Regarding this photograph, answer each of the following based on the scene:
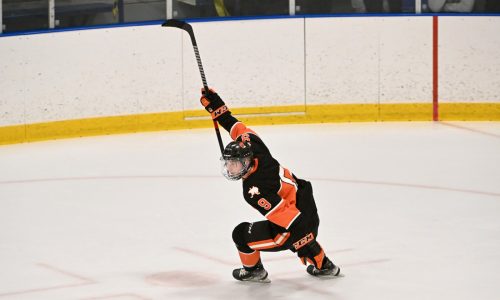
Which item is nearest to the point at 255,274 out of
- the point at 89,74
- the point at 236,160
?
the point at 236,160

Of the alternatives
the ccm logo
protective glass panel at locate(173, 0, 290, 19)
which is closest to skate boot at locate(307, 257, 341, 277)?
the ccm logo

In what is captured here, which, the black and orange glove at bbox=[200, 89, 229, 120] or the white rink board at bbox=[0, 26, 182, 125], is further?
the white rink board at bbox=[0, 26, 182, 125]

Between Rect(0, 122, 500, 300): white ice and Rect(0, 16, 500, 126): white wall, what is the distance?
0.37 meters

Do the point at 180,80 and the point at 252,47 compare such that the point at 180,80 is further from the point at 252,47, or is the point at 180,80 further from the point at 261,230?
the point at 261,230

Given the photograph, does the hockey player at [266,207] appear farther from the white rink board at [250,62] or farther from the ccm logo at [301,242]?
the white rink board at [250,62]

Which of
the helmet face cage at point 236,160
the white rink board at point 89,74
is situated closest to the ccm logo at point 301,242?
the helmet face cage at point 236,160

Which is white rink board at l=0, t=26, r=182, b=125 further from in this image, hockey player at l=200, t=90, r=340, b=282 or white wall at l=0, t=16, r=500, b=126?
hockey player at l=200, t=90, r=340, b=282

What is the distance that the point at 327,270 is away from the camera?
515 cm

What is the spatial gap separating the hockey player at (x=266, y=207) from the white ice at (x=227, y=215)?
0.34 ft

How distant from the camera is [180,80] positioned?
33.3ft

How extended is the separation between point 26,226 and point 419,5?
5.43 m

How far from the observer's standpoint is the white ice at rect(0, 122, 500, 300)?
5109mm

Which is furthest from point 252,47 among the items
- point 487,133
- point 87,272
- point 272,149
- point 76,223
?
point 87,272

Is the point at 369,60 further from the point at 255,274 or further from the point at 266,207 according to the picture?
the point at 266,207
